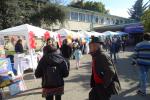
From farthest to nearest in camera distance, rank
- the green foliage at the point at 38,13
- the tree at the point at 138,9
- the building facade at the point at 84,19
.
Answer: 1. the tree at the point at 138,9
2. the building facade at the point at 84,19
3. the green foliage at the point at 38,13

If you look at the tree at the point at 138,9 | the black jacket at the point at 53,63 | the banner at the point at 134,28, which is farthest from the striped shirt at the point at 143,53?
the tree at the point at 138,9

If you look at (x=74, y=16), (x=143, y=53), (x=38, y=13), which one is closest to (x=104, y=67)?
(x=143, y=53)

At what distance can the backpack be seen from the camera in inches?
80.3

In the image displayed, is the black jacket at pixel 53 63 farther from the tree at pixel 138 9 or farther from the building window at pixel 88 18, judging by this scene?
the tree at pixel 138 9

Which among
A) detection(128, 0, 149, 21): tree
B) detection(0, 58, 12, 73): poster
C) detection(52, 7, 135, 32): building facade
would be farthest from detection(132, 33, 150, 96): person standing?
detection(128, 0, 149, 21): tree

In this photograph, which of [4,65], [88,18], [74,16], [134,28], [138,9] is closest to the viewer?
[4,65]

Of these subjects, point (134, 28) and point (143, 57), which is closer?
point (143, 57)

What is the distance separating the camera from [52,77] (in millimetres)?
2047

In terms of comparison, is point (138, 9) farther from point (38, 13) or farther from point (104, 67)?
point (104, 67)

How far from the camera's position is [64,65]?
2195 mm

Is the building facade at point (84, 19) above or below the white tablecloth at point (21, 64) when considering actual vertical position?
above

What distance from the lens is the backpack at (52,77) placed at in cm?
204

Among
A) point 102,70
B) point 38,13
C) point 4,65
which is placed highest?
point 38,13

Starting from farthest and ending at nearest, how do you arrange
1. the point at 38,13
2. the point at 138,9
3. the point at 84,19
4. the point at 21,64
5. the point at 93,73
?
the point at 138,9
the point at 84,19
the point at 38,13
the point at 21,64
the point at 93,73
